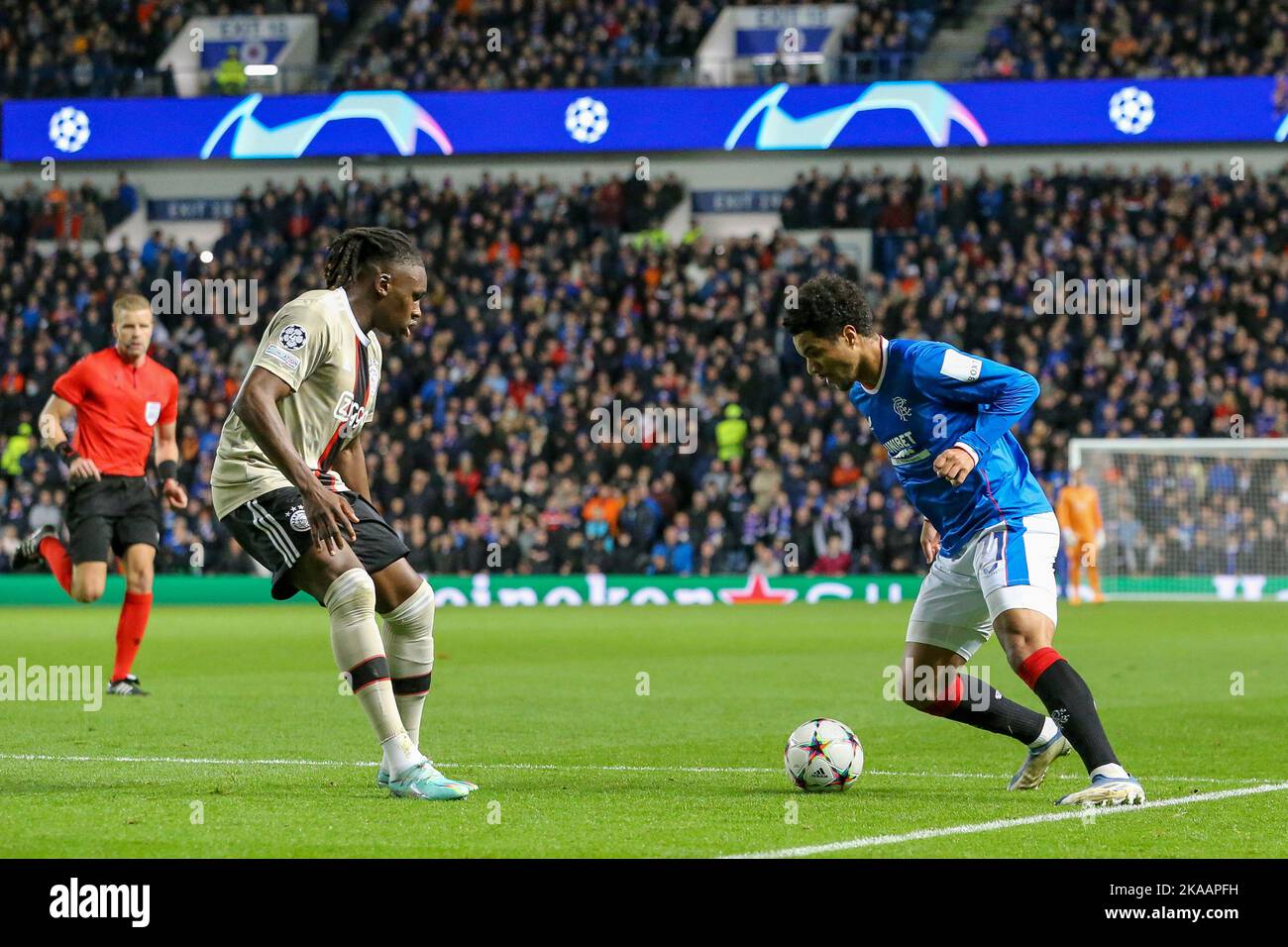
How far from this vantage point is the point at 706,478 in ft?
90.2

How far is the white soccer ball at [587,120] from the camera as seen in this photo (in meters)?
34.5

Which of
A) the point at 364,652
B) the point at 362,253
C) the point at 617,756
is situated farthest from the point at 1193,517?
the point at 364,652

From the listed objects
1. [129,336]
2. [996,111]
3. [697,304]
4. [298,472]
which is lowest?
[298,472]

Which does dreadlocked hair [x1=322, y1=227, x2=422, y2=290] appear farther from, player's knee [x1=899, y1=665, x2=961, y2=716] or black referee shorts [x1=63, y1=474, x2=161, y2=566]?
black referee shorts [x1=63, y1=474, x2=161, y2=566]

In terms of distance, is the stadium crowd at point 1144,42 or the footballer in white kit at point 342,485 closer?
the footballer in white kit at point 342,485

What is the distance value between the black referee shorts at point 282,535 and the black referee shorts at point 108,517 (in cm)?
492

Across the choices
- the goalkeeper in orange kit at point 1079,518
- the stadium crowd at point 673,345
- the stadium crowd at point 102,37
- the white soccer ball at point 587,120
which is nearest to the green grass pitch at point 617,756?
the goalkeeper in orange kit at point 1079,518

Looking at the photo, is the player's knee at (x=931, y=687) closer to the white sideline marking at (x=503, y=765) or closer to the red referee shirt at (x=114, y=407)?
the white sideline marking at (x=503, y=765)

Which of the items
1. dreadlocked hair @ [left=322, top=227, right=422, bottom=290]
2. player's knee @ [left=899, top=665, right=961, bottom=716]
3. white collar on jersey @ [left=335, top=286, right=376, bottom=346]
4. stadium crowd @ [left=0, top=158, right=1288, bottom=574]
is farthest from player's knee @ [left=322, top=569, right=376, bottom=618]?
stadium crowd @ [left=0, top=158, right=1288, bottom=574]
